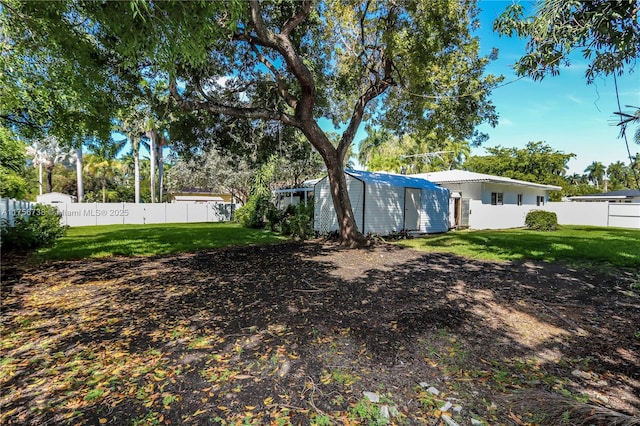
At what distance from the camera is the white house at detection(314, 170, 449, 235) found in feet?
40.6

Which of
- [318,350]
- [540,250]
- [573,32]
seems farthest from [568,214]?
[318,350]

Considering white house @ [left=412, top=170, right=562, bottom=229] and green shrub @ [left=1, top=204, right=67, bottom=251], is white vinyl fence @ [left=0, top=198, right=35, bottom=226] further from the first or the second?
white house @ [left=412, top=170, right=562, bottom=229]

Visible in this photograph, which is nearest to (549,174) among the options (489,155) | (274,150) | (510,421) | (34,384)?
(489,155)

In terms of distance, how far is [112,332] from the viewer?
3.56 metres

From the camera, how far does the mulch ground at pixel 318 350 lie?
2275mm

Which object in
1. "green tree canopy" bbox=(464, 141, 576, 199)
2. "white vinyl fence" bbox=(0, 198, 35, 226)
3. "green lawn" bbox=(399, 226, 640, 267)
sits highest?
"green tree canopy" bbox=(464, 141, 576, 199)

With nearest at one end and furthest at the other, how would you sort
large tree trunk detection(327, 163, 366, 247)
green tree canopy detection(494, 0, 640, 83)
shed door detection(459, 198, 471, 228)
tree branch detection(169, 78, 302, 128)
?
green tree canopy detection(494, 0, 640, 83) < tree branch detection(169, 78, 302, 128) < large tree trunk detection(327, 163, 366, 247) < shed door detection(459, 198, 471, 228)

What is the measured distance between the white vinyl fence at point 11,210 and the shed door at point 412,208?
1384 centimetres

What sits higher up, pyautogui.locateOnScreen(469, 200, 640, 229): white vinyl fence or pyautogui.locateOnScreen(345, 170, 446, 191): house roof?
pyautogui.locateOnScreen(345, 170, 446, 191): house roof

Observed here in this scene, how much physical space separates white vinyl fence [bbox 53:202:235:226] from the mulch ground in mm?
17179

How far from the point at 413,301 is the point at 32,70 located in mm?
8203

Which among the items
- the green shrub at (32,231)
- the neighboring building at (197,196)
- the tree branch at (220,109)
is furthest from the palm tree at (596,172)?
the green shrub at (32,231)

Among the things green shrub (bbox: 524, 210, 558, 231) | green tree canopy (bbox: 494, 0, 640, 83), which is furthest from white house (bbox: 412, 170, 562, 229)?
green tree canopy (bbox: 494, 0, 640, 83)

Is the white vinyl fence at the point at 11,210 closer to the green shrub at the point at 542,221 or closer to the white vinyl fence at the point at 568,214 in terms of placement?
the white vinyl fence at the point at 568,214
